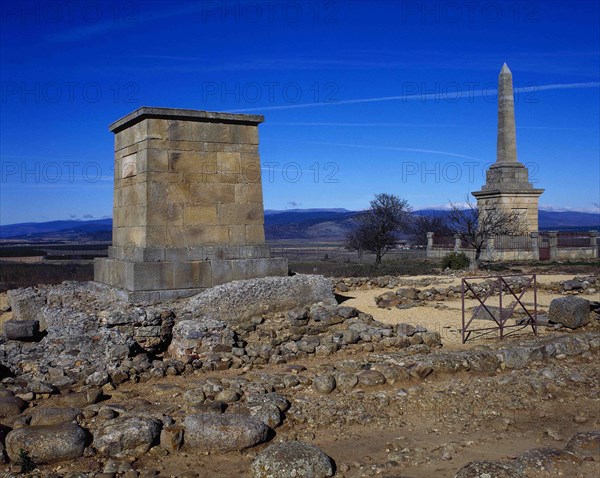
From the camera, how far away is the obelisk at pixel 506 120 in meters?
30.4

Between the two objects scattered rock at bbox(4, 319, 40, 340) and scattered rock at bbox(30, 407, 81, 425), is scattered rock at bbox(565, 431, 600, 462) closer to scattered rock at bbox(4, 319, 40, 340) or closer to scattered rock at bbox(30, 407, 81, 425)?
scattered rock at bbox(30, 407, 81, 425)

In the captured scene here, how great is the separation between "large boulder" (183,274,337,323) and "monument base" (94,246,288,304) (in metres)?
0.53

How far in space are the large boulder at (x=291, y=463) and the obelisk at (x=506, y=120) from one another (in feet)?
92.3

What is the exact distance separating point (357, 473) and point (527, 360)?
441 centimetres

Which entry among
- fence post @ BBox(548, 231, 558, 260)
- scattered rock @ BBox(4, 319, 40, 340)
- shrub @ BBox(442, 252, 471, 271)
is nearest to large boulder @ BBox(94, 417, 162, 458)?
scattered rock @ BBox(4, 319, 40, 340)

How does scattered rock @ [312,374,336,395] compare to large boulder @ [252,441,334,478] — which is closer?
large boulder @ [252,441,334,478]

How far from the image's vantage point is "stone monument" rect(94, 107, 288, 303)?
34.6 feet

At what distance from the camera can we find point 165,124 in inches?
423

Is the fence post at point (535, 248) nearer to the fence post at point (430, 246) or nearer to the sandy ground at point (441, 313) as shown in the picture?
the fence post at point (430, 246)

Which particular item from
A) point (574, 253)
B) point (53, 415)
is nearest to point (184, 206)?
point (53, 415)

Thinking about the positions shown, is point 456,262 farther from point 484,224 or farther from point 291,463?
point 291,463

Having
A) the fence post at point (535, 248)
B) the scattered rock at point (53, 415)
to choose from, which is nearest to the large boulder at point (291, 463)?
the scattered rock at point (53, 415)

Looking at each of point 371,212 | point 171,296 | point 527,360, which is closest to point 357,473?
point 527,360

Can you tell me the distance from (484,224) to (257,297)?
20.4m
